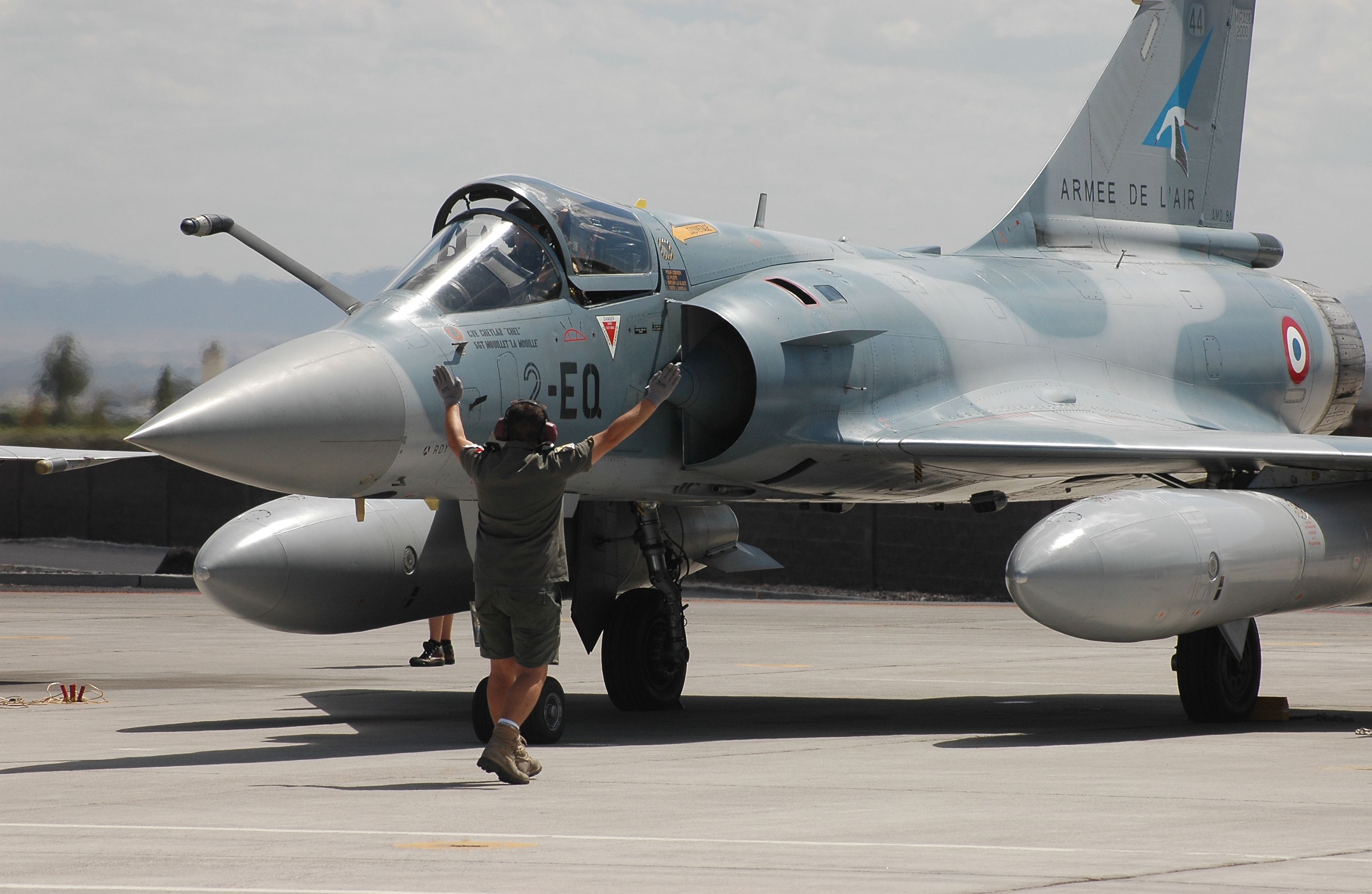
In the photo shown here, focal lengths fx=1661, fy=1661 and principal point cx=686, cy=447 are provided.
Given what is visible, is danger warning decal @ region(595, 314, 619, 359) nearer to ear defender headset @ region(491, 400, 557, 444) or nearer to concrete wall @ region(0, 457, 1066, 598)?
ear defender headset @ region(491, 400, 557, 444)

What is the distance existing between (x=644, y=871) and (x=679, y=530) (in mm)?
7472

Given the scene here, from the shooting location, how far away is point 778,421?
33.9ft

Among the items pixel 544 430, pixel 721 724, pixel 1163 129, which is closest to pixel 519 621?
pixel 544 430

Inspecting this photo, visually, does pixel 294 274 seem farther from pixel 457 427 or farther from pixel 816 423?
pixel 457 427

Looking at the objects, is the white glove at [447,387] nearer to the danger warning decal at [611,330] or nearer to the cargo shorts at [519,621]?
the cargo shorts at [519,621]

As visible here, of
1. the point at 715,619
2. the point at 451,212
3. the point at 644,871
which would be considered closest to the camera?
the point at 644,871

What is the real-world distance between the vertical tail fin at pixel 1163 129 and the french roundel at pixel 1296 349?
158 cm

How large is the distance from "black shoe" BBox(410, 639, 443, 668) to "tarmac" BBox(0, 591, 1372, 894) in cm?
34

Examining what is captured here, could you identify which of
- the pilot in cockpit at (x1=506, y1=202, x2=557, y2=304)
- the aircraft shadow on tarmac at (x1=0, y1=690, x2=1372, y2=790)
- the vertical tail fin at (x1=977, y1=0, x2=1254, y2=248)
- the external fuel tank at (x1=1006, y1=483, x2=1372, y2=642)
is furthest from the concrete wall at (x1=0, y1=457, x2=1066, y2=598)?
the pilot in cockpit at (x1=506, y1=202, x2=557, y2=304)

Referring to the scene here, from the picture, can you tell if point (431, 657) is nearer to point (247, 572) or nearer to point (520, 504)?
point (247, 572)

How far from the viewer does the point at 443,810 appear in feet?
21.5

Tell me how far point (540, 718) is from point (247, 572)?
114 inches

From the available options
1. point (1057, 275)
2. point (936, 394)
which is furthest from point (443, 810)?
point (1057, 275)

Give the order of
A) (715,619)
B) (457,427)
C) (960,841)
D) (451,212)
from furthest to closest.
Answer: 1. (715,619)
2. (451,212)
3. (457,427)
4. (960,841)
